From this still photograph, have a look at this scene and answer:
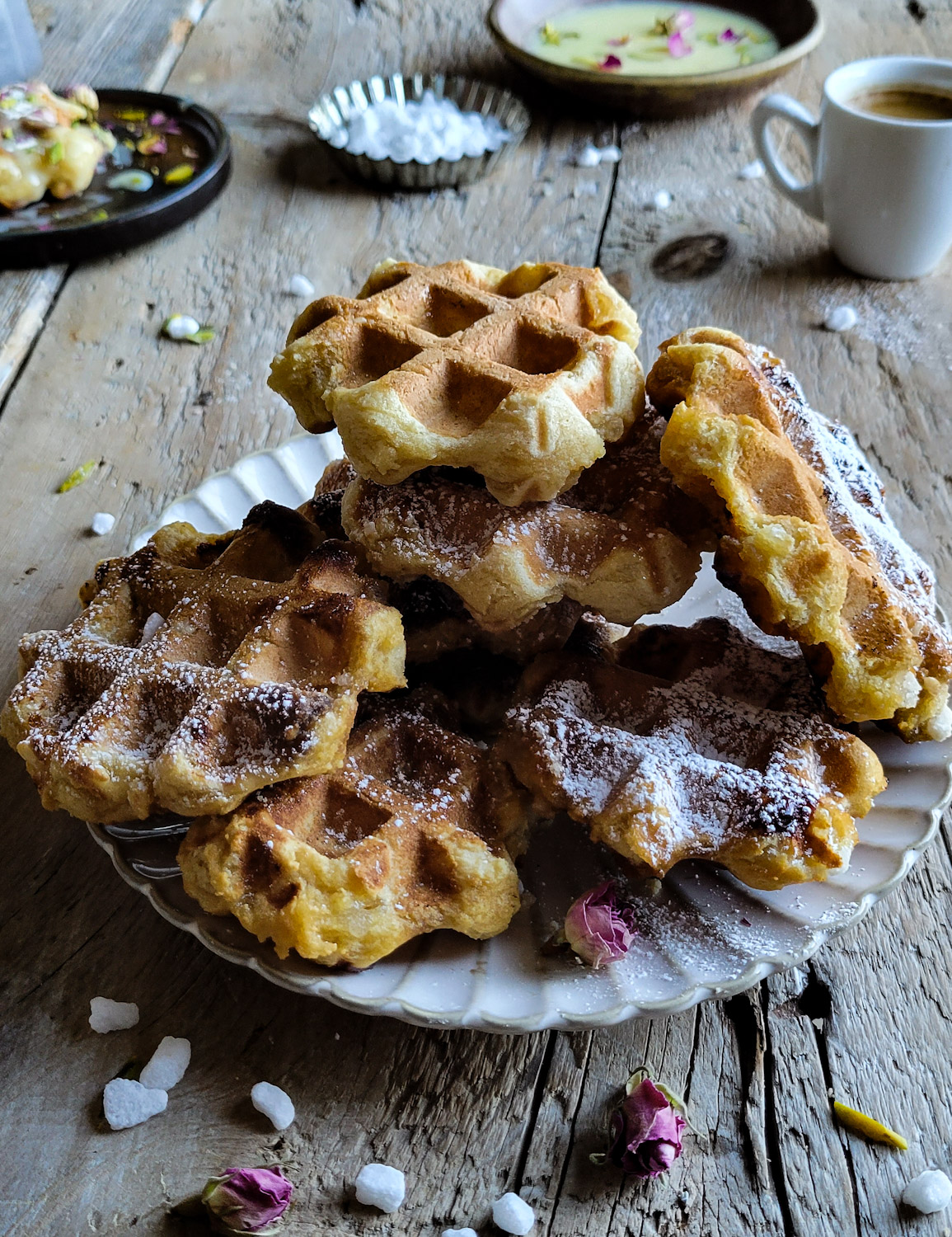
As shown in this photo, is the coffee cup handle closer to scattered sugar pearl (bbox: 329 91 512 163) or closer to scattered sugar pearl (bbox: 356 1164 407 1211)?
scattered sugar pearl (bbox: 329 91 512 163)

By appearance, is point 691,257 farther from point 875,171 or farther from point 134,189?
point 134,189

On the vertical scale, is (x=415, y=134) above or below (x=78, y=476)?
above

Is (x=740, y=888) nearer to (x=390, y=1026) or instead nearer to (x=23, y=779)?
(x=390, y=1026)

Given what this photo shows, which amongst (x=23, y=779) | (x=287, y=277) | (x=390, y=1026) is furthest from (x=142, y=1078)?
(x=287, y=277)

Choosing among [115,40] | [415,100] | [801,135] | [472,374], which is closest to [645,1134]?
[472,374]

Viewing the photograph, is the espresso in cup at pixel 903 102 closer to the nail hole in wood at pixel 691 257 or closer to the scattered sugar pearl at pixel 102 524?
the nail hole in wood at pixel 691 257

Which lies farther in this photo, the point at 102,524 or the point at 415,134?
the point at 415,134
